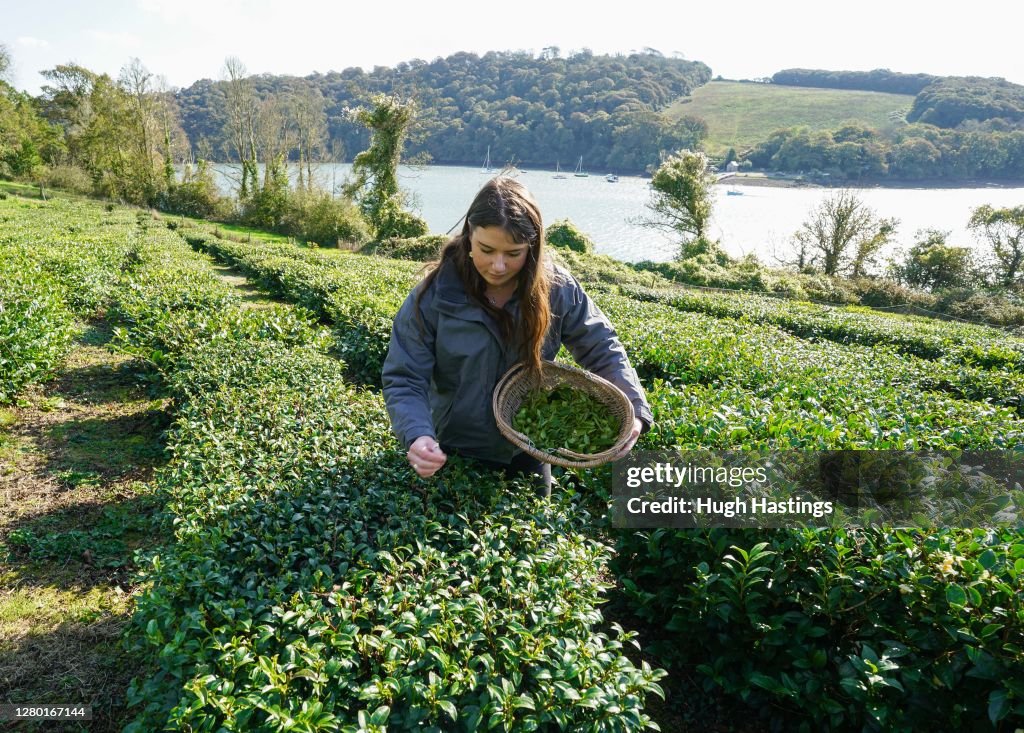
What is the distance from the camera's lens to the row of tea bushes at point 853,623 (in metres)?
2.06

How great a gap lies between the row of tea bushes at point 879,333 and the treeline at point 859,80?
366 ft

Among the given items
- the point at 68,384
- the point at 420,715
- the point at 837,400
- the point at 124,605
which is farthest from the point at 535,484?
the point at 68,384

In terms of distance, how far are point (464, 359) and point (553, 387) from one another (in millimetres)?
529

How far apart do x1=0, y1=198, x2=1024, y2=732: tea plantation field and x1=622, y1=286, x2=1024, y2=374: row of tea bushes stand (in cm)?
467

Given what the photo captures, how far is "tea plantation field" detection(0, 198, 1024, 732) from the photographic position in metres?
1.77

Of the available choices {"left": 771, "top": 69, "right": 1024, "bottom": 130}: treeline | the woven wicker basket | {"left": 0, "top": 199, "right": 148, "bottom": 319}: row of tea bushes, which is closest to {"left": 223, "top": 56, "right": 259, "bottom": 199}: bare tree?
{"left": 0, "top": 199, "right": 148, "bottom": 319}: row of tea bushes

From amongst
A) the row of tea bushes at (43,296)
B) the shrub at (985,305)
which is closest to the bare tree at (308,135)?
the row of tea bushes at (43,296)

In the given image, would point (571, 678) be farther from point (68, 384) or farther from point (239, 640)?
point (68, 384)

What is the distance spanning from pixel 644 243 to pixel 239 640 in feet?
156

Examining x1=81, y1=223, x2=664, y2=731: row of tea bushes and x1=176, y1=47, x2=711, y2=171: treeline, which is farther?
x1=176, y1=47, x2=711, y2=171: treeline

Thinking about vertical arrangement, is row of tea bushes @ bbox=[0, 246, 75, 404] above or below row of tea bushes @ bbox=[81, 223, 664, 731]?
below

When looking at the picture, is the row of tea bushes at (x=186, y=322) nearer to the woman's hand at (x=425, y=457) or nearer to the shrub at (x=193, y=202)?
the woman's hand at (x=425, y=457)

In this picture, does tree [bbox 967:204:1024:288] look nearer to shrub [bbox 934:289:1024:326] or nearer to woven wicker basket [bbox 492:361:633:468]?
shrub [bbox 934:289:1024:326]

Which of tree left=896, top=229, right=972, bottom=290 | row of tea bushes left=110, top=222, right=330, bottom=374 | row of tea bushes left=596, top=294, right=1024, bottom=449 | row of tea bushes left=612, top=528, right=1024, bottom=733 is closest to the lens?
row of tea bushes left=612, top=528, right=1024, bottom=733
